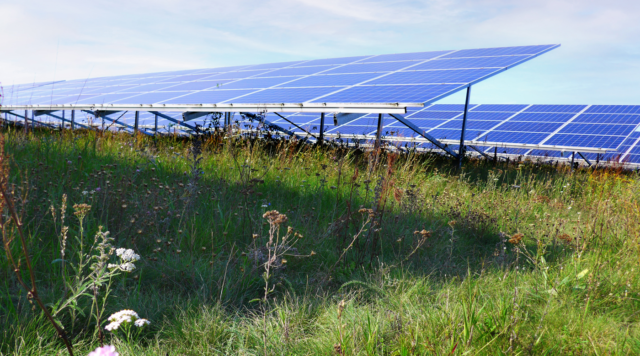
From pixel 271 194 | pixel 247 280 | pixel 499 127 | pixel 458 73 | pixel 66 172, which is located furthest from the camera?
pixel 499 127

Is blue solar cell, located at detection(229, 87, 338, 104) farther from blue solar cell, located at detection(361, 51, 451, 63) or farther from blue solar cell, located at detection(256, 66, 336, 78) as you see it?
blue solar cell, located at detection(361, 51, 451, 63)

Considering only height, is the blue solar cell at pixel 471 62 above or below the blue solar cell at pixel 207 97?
above

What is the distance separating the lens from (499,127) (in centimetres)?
1459

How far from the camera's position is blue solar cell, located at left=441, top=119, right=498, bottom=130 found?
552 inches

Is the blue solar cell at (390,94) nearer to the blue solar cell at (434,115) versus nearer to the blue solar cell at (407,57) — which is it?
the blue solar cell at (407,57)

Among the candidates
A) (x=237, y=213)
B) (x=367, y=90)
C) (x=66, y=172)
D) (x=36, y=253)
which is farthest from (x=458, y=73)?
(x=36, y=253)

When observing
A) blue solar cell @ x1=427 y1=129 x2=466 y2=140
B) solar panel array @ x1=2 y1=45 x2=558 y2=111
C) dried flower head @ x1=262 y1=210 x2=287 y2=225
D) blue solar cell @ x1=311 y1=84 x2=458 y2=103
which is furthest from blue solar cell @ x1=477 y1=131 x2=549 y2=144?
dried flower head @ x1=262 y1=210 x2=287 y2=225

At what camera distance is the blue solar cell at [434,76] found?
7877 mm

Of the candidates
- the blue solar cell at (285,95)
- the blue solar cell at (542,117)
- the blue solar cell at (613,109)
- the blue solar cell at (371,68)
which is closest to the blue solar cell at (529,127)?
the blue solar cell at (542,117)

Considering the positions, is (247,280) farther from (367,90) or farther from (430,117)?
(430,117)

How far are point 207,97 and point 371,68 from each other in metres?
4.35

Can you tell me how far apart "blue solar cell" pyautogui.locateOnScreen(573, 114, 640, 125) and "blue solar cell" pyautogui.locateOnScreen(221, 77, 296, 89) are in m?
10.7

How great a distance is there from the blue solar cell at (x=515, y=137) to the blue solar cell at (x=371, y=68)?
3.39 metres

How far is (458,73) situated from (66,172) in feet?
23.3
